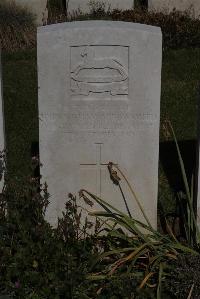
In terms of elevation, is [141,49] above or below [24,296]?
above

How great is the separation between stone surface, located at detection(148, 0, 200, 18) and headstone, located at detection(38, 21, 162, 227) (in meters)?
7.54

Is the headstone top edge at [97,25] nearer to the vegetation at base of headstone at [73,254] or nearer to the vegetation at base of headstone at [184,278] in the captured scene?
the vegetation at base of headstone at [73,254]

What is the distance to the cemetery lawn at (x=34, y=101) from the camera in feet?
20.5

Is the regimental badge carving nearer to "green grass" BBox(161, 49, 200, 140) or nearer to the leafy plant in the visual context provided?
the leafy plant

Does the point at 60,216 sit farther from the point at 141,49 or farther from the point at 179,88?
the point at 179,88

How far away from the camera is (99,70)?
4469 millimetres

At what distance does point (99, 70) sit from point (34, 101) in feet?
10.9

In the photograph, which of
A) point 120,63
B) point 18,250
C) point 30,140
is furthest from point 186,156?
point 18,250

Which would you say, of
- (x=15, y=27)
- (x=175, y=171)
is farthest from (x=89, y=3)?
(x=175, y=171)

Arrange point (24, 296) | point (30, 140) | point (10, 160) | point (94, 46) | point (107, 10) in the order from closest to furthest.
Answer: point (24, 296), point (94, 46), point (10, 160), point (30, 140), point (107, 10)

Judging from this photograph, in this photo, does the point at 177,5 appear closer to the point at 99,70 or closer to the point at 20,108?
the point at 20,108

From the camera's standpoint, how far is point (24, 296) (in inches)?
162

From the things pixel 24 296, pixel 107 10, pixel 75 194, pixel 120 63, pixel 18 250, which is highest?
pixel 107 10

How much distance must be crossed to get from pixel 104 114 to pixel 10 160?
6.10 feet
